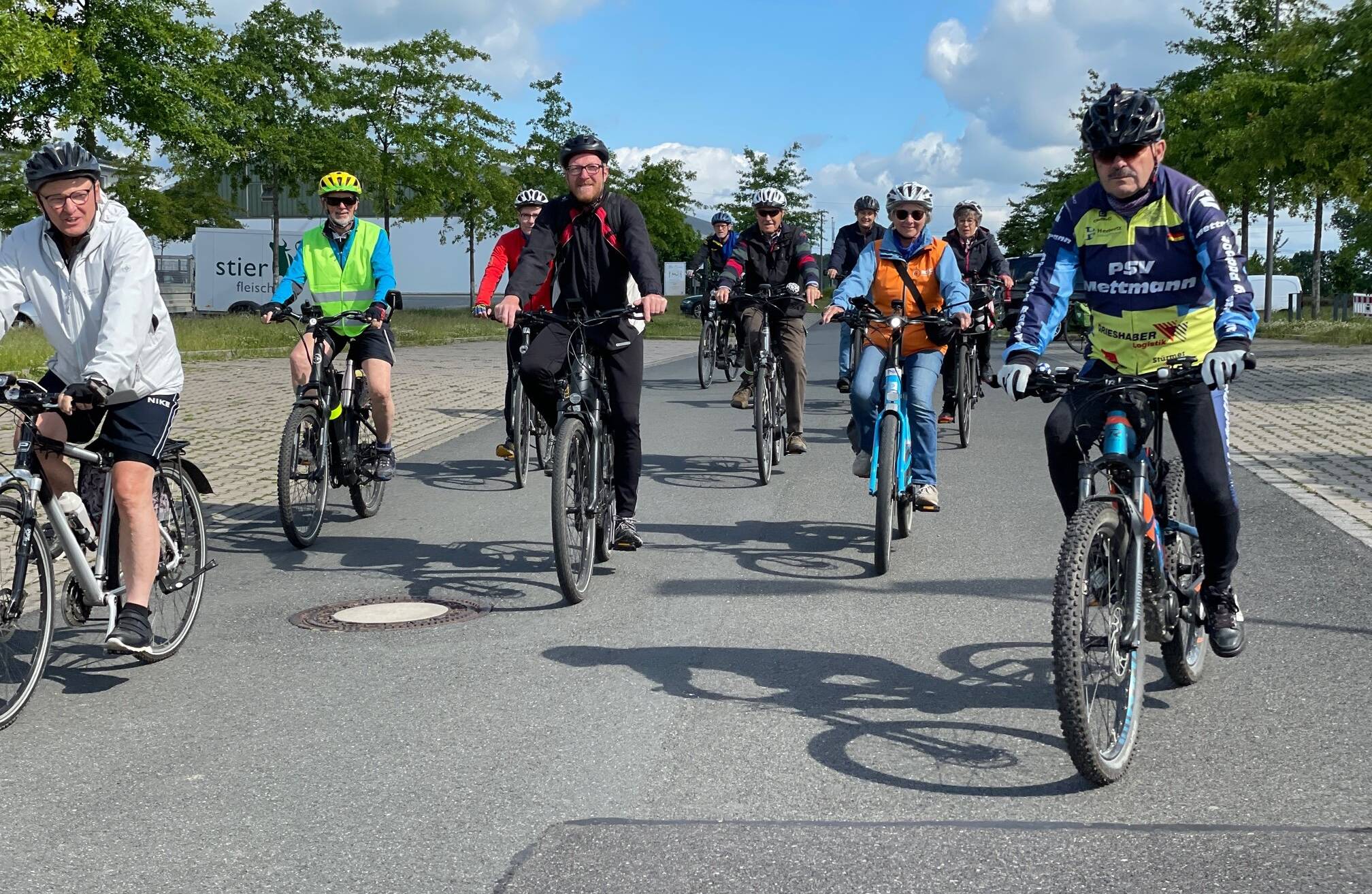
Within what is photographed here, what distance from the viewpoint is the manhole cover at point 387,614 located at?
6.47m

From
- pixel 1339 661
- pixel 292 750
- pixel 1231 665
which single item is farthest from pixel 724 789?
pixel 1339 661

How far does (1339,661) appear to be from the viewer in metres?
5.67

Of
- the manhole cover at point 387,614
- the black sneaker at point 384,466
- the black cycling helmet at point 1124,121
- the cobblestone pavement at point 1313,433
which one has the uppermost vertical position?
the black cycling helmet at point 1124,121

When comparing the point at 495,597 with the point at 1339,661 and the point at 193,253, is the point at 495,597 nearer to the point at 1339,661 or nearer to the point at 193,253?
the point at 1339,661

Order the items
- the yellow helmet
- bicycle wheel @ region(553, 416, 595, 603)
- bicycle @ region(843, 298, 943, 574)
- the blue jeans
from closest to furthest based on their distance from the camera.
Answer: bicycle wheel @ region(553, 416, 595, 603) < bicycle @ region(843, 298, 943, 574) < the blue jeans < the yellow helmet

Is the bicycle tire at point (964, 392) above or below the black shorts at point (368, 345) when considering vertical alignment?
below

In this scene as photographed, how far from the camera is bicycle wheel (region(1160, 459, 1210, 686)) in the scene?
5016 millimetres

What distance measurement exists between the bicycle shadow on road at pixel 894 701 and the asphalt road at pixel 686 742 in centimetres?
2

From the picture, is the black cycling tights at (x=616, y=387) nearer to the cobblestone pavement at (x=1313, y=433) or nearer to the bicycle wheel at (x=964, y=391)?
the cobblestone pavement at (x=1313, y=433)

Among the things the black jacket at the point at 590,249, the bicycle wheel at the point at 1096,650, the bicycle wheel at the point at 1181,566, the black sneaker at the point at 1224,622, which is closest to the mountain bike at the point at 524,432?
the black jacket at the point at 590,249

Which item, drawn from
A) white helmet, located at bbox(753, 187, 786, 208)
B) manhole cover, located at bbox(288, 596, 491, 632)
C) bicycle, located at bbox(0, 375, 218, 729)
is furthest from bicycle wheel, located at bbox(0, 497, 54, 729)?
white helmet, located at bbox(753, 187, 786, 208)

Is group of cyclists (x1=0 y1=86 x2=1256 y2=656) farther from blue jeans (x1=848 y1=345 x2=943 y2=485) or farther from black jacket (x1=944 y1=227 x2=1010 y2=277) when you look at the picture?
black jacket (x1=944 y1=227 x2=1010 y2=277)

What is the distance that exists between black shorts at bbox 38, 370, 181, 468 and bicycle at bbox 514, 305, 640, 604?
1.72 m

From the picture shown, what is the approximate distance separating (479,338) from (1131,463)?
1146 inches
